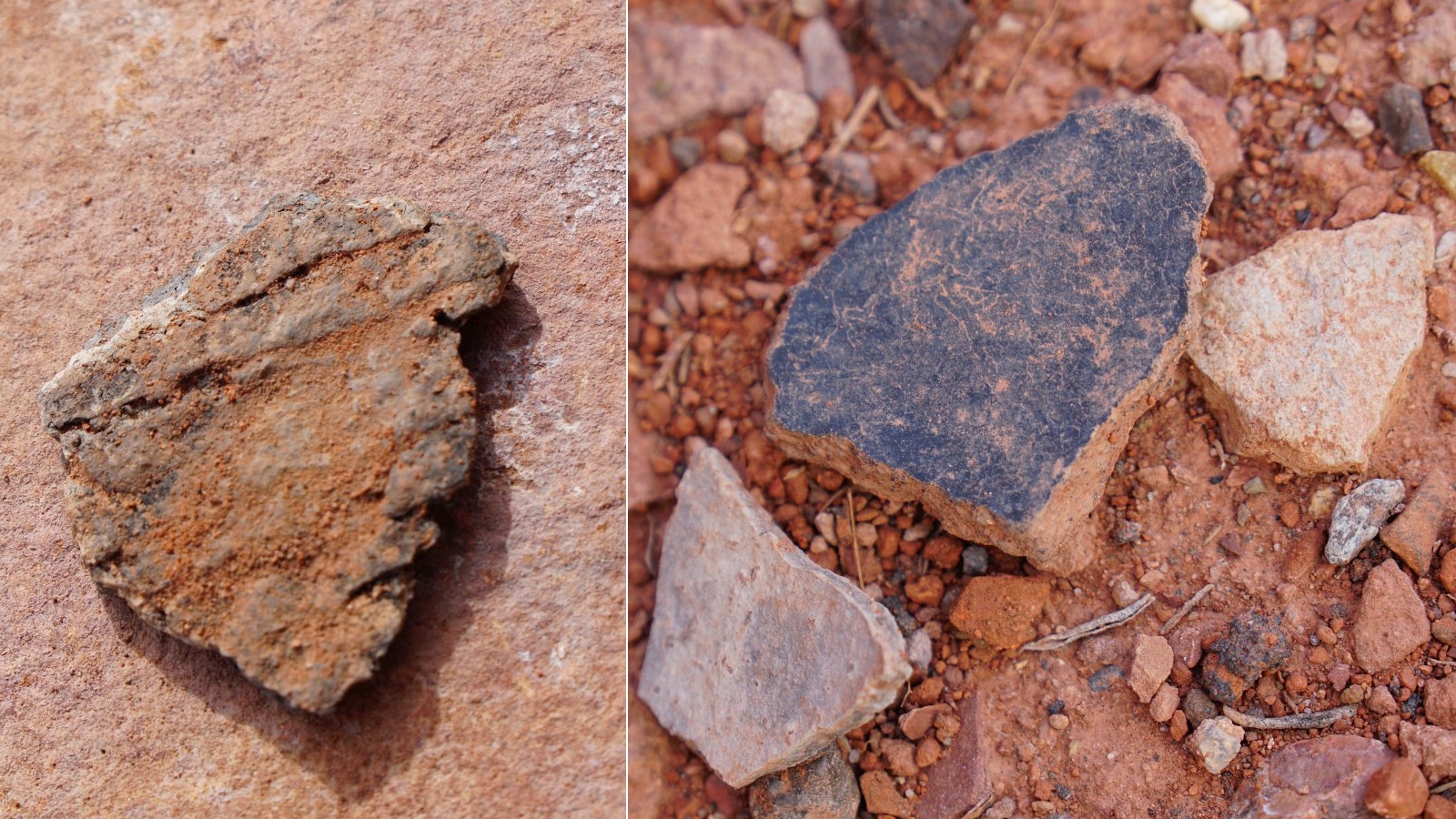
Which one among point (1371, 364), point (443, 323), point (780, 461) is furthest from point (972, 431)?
point (443, 323)

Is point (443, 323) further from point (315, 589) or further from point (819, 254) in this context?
point (819, 254)

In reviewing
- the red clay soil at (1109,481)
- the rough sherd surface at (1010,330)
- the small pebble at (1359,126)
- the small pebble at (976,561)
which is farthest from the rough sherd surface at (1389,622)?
the small pebble at (1359,126)

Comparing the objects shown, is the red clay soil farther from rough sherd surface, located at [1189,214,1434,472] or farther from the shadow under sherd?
the shadow under sherd

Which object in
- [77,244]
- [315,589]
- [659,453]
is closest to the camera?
[315,589]

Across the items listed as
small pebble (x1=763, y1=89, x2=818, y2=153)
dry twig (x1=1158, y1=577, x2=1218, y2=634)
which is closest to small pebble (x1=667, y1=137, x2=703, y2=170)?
small pebble (x1=763, y1=89, x2=818, y2=153)

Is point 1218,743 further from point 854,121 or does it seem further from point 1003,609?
point 854,121

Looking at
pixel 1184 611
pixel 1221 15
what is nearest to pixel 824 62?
pixel 1221 15
